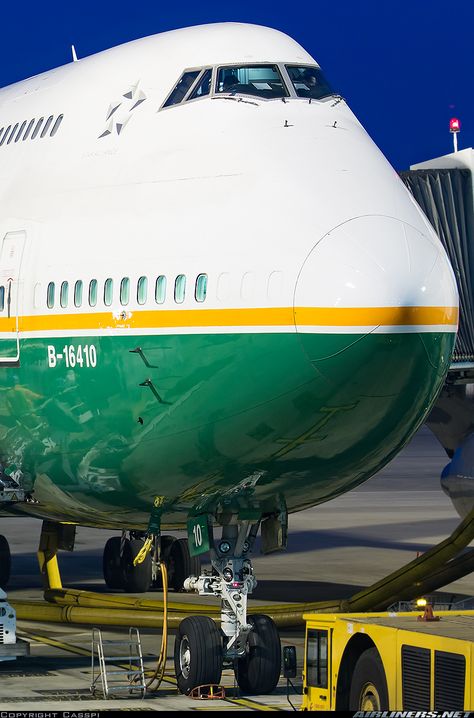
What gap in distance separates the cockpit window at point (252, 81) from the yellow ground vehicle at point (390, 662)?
6.26 m

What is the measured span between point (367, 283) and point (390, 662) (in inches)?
151

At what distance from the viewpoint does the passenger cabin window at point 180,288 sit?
58.4 feet

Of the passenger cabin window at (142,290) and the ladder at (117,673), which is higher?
the passenger cabin window at (142,290)

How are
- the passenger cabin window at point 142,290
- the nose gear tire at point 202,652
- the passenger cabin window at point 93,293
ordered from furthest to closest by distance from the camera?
1. the passenger cabin window at point 93,293
2. the nose gear tire at point 202,652
3. the passenger cabin window at point 142,290

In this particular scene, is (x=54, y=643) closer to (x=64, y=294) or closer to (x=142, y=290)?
(x=64, y=294)

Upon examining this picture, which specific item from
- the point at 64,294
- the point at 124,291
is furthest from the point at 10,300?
the point at 124,291

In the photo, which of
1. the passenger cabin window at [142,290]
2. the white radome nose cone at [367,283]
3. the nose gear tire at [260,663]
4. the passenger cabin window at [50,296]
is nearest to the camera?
→ the white radome nose cone at [367,283]

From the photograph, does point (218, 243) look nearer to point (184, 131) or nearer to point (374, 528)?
point (184, 131)

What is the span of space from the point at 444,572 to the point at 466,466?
140 inches

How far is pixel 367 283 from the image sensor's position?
16438mm

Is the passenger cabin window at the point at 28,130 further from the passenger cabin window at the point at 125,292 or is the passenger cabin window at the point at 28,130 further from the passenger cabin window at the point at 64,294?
the passenger cabin window at the point at 125,292

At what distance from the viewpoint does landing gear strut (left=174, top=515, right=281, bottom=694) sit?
18875 millimetres

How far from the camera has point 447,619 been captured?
17109 mm

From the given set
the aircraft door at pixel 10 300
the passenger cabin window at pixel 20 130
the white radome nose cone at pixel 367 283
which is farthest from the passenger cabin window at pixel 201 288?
the passenger cabin window at pixel 20 130
